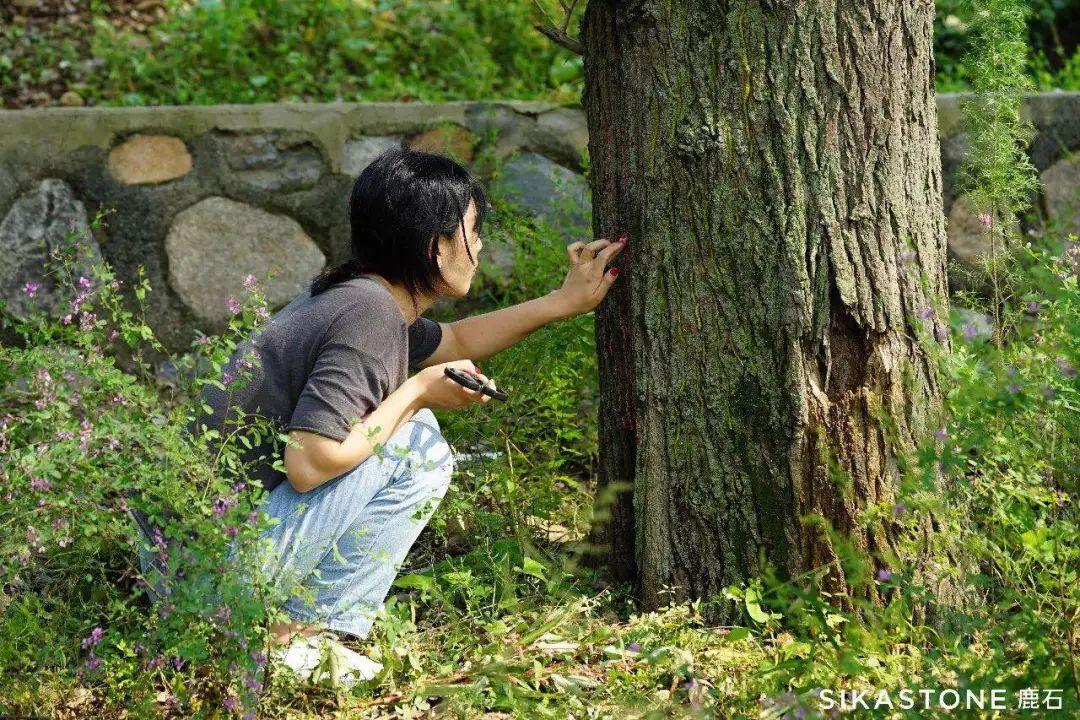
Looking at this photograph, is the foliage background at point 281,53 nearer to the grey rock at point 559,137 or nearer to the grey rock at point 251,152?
the grey rock at point 559,137

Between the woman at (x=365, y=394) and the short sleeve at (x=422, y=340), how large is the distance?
0.19 metres

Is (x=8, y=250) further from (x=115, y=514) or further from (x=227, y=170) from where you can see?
(x=115, y=514)

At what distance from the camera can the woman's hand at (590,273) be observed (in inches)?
101

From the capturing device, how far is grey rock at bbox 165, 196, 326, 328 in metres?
3.80

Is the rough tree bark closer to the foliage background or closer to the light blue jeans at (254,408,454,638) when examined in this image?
the light blue jeans at (254,408,454,638)

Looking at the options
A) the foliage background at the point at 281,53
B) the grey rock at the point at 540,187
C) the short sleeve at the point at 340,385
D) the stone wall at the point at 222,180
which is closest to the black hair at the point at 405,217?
the short sleeve at the point at 340,385

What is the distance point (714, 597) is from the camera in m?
2.50

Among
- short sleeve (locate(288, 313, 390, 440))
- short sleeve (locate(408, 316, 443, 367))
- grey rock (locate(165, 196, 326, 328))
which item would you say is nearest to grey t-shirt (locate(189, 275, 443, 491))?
short sleeve (locate(288, 313, 390, 440))

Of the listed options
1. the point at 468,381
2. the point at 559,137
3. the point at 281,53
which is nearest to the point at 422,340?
the point at 468,381

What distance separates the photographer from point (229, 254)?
12.6ft

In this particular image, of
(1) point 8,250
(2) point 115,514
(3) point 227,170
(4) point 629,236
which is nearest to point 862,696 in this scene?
(4) point 629,236

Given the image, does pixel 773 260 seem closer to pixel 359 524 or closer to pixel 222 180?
pixel 359 524

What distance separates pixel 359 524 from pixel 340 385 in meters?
0.35

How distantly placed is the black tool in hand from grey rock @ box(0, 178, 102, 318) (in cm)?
167
